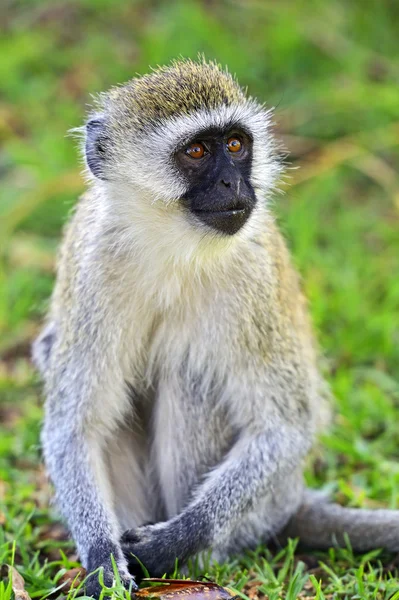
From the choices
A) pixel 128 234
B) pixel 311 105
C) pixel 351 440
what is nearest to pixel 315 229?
pixel 311 105

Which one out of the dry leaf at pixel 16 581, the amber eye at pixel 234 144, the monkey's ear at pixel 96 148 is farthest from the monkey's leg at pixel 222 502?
the monkey's ear at pixel 96 148

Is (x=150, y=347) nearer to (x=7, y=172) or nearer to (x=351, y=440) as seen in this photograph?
(x=351, y=440)

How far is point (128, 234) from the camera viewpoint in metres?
4.50

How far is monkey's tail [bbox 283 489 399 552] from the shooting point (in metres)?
4.72

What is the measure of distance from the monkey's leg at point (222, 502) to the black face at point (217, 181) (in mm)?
1108

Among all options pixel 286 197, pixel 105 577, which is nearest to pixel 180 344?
pixel 105 577

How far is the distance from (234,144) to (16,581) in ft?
7.19

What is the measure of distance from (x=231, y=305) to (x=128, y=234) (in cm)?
59

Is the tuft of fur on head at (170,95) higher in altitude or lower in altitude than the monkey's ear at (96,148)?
higher

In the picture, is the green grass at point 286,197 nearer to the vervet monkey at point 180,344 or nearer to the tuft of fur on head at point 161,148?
the vervet monkey at point 180,344

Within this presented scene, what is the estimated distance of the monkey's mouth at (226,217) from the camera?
417 centimetres

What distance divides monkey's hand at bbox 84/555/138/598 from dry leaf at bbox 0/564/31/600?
0.27 metres

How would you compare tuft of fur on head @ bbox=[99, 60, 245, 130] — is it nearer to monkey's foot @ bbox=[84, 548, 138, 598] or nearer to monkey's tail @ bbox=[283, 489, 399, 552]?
monkey's foot @ bbox=[84, 548, 138, 598]

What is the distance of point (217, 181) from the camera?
4172 millimetres
